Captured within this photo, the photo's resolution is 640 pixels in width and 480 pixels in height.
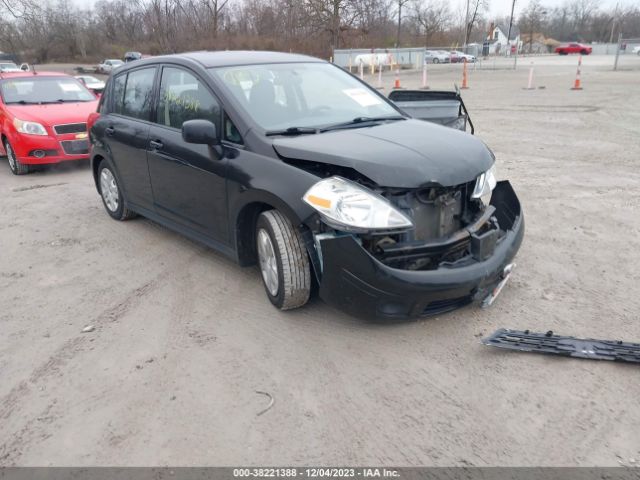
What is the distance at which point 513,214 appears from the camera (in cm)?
417

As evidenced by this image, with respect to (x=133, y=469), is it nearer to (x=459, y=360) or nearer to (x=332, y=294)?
(x=332, y=294)

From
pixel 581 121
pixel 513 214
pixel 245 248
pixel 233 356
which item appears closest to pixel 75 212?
pixel 245 248

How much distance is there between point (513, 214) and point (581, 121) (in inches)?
366

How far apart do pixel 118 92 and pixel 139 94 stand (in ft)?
2.05

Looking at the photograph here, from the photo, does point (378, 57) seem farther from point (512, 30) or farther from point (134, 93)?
point (512, 30)

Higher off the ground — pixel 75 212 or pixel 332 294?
pixel 332 294

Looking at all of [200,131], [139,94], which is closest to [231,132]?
[200,131]

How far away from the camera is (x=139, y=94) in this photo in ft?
17.0

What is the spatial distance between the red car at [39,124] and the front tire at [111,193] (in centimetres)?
294

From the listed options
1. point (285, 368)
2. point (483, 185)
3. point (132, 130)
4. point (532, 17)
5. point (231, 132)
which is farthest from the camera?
point (532, 17)

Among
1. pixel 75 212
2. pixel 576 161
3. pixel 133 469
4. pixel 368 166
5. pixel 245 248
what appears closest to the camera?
pixel 133 469

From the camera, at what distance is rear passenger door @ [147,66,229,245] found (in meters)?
4.11

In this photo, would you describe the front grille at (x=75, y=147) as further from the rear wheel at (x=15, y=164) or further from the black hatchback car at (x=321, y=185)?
the black hatchback car at (x=321, y=185)

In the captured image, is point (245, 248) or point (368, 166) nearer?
point (368, 166)
